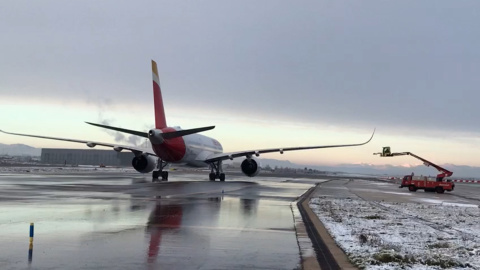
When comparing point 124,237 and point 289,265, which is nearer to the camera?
point 289,265

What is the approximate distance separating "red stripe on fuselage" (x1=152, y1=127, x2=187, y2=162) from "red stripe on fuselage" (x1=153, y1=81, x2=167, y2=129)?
5.38 feet

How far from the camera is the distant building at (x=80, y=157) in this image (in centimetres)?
15950

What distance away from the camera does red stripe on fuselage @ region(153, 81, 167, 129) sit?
4003cm

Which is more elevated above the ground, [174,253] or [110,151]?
[110,151]

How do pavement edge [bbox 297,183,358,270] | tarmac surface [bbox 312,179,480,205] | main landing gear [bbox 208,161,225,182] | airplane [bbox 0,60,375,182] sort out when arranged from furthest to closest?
1. main landing gear [bbox 208,161,225,182]
2. airplane [bbox 0,60,375,182]
3. tarmac surface [bbox 312,179,480,205]
4. pavement edge [bbox 297,183,358,270]

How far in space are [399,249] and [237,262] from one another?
345 centimetres

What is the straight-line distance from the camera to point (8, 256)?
7801mm

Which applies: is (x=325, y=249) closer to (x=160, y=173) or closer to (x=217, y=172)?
(x=160, y=173)

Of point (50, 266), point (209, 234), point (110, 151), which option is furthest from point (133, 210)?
point (110, 151)

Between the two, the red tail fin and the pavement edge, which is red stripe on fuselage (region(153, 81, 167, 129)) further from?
the pavement edge

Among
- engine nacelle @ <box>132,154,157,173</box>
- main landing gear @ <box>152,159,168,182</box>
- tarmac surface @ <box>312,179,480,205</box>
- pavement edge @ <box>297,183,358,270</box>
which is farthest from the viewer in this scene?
main landing gear @ <box>152,159,168,182</box>

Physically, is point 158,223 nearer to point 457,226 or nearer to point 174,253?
point 174,253

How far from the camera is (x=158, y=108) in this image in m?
40.2

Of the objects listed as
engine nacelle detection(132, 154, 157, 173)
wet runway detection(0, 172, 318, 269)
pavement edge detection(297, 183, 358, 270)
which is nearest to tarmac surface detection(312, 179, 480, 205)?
wet runway detection(0, 172, 318, 269)
